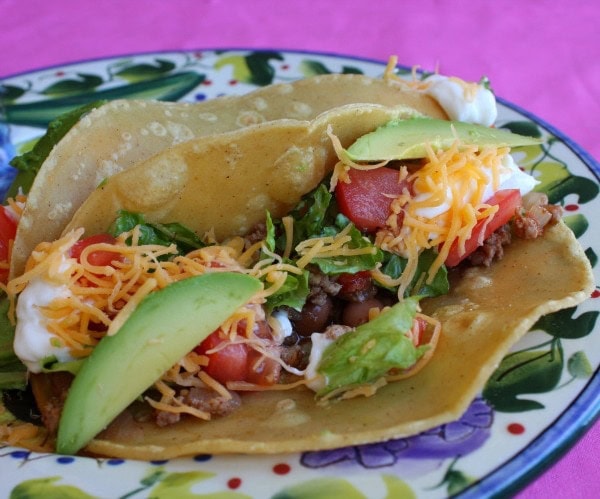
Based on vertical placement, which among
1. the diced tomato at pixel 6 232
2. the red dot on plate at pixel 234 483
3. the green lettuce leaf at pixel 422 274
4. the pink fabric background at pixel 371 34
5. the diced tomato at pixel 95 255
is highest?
the pink fabric background at pixel 371 34

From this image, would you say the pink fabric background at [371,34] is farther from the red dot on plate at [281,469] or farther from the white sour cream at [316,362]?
the red dot on plate at [281,469]

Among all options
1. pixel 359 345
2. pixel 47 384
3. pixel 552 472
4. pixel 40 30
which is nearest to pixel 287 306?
pixel 359 345

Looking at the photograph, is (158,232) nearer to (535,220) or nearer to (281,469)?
(281,469)

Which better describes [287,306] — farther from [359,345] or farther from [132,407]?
[132,407]

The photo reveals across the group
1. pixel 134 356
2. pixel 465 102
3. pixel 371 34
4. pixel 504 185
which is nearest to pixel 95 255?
pixel 134 356

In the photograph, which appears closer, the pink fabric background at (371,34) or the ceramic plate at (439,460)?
the ceramic plate at (439,460)

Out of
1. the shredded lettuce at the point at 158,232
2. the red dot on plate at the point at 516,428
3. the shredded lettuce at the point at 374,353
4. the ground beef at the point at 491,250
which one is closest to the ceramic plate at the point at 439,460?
the red dot on plate at the point at 516,428
